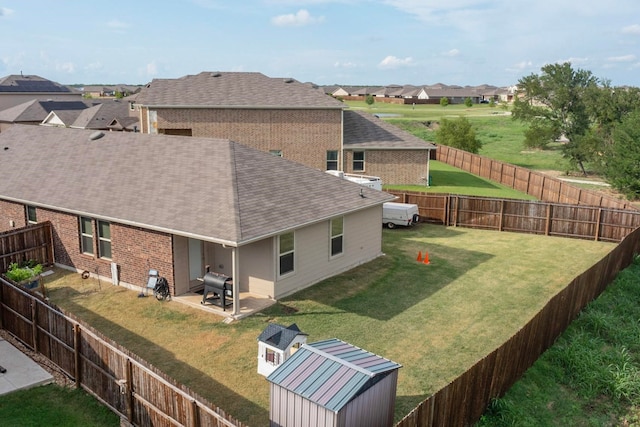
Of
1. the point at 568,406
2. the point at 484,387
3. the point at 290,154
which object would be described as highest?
the point at 290,154

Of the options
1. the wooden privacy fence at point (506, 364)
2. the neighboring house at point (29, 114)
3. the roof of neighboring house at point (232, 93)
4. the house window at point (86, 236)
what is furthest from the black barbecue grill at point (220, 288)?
the neighboring house at point (29, 114)

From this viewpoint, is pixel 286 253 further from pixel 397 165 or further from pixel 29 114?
pixel 29 114

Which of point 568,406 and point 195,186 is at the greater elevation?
point 195,186

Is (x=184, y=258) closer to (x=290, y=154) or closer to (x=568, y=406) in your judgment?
(x=568, y=406)

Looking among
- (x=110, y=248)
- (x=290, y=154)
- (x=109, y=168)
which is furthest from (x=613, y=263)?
(x=290, y=154)

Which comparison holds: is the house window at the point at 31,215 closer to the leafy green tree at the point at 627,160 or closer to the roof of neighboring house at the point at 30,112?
the leafy green tree at the point at 627,160

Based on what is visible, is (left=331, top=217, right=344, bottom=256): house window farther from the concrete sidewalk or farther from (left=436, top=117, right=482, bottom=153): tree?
(left=436, top=117, right=482, bottom=153): tree
